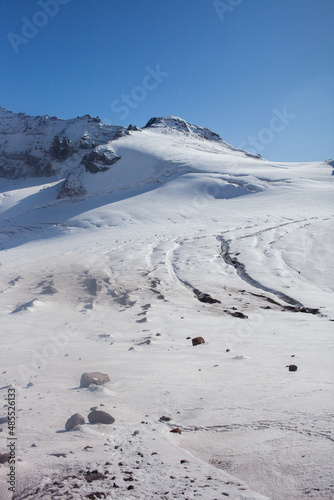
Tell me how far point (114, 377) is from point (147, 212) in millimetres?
22574

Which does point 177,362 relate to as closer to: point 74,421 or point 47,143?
point 74,421

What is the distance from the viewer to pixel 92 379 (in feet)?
13.4

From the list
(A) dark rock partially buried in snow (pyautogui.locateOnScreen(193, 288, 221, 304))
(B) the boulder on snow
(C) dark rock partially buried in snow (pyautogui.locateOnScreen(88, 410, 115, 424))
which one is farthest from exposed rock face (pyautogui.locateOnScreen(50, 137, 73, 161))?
(C) dark rock partially buried in snow (pyautogui.locateOnScreen(88, 410, 115, 424))

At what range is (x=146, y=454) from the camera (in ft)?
8.97

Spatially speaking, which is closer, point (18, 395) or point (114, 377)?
point (18, 395)

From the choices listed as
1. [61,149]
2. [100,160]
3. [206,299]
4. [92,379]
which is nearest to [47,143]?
[61,149]

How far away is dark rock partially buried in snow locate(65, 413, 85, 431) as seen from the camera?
3.10 meters

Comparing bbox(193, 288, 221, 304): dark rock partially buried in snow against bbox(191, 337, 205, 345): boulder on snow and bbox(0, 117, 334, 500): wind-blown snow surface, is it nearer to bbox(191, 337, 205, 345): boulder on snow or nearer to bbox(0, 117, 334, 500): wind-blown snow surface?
bbox(0, 117, 334, 500): wind-blown snow surface

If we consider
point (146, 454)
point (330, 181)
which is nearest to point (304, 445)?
point (146, 454)

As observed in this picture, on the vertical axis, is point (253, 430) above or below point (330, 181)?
below

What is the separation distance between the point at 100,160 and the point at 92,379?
120ft

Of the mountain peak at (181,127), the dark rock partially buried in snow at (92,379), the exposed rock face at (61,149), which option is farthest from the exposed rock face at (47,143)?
the dark rock partially buried in snow at (92,379)

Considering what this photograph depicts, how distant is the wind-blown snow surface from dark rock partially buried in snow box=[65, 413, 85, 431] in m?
0.07

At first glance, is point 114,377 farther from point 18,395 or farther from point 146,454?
point 146,454
